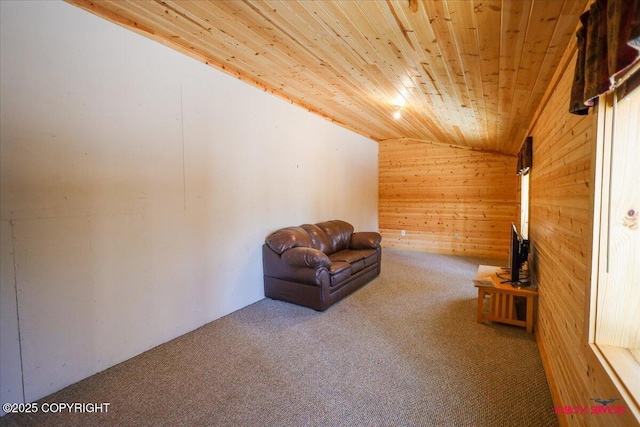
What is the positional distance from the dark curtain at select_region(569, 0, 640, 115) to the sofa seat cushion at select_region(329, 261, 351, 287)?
2.49 m

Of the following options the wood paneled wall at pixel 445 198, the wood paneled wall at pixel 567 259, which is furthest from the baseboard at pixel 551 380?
the wood paneled wall at pixel 445 198

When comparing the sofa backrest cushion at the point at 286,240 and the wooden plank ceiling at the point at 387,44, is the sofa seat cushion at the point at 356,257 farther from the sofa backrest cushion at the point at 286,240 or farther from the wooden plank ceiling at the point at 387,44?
the wooden plank ceiling at the point at 387,44

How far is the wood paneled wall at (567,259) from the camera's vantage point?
1191mm

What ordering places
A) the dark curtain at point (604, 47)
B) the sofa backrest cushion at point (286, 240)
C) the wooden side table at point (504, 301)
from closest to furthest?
the dark curtain at point (604, 47)
the wooden side table at point (504, 301)
the sofa backrest cushion at point (286, 240)

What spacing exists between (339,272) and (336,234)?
3.81 feet

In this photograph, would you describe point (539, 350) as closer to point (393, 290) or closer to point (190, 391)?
point (393, 290)

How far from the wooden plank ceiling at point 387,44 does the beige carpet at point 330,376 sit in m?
2.18

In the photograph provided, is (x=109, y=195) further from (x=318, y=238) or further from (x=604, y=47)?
(x=604, y=47)

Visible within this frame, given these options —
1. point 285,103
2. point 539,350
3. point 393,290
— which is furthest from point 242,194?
point 539,350

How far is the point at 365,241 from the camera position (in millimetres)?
4391

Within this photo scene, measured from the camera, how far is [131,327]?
2.27 metres

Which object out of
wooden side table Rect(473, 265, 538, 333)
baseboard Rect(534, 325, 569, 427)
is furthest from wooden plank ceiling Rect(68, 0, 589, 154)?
baseboard Rect(534, 325, 569, 427)

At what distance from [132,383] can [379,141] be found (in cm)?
664

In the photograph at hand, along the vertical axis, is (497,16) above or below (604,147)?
above
